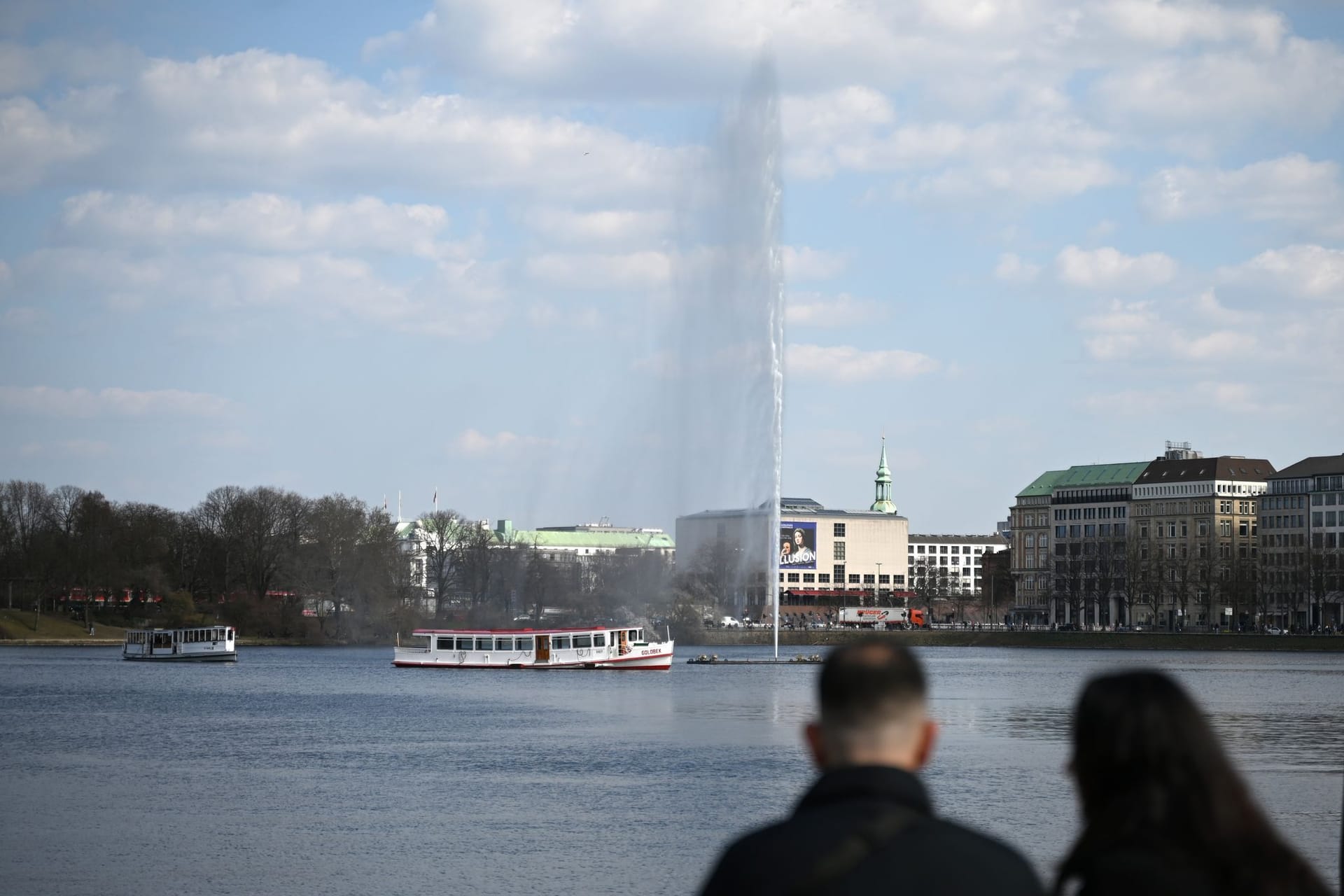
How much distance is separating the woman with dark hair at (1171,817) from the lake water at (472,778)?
1984cm

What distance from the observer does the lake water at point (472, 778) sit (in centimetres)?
2550

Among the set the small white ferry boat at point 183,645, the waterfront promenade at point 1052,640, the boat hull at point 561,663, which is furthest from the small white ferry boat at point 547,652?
the waterfront promenade at point 1052,640

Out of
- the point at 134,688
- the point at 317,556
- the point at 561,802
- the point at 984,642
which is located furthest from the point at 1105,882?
the point at 984,642

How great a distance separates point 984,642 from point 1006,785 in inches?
4662

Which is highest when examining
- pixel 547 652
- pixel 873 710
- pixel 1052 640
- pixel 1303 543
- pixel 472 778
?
pixel 1303 543

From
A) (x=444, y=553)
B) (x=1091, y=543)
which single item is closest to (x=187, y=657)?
(x=444, y=553)

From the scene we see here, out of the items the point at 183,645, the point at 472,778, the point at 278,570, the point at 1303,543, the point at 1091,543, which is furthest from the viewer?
the point at 1091,543

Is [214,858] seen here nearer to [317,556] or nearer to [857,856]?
[857,856]

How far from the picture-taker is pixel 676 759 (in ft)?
141

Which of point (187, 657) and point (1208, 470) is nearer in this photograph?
point (187, 657)

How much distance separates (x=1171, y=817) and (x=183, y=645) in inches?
4330

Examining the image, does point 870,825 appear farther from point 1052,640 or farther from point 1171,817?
point 1052,640

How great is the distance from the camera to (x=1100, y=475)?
19150 centimetres

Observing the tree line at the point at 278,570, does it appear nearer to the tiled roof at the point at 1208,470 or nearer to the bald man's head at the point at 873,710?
the tiled roof at the point at 1208,470
